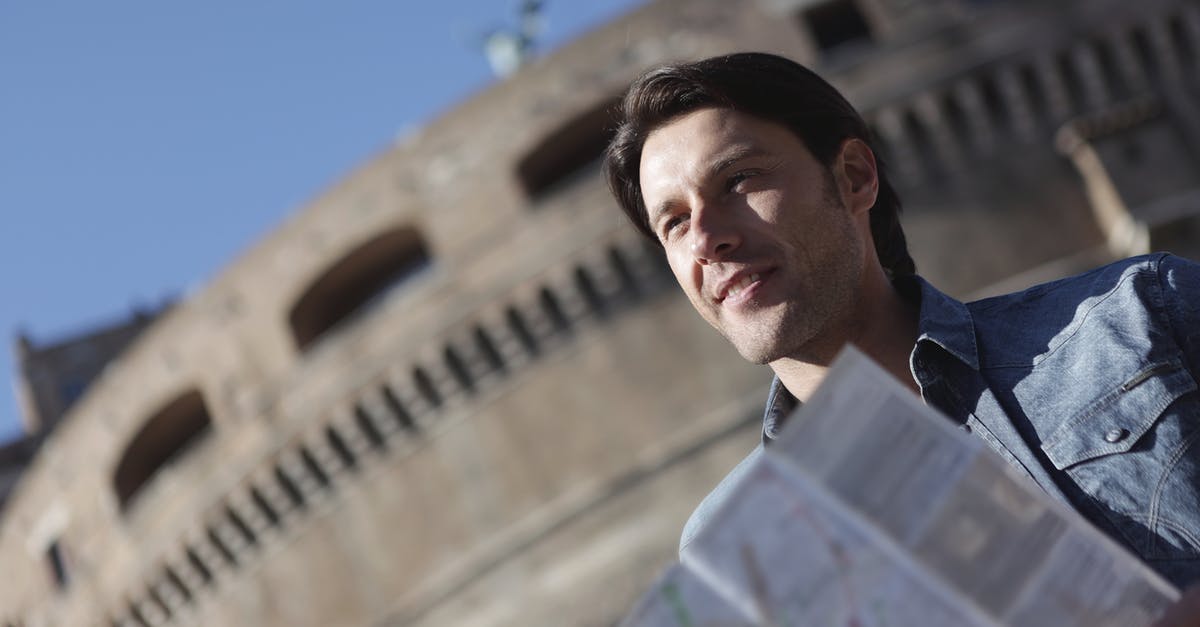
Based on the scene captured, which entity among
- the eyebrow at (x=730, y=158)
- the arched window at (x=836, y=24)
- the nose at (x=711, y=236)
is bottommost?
the arched window at (x=836, y=24)

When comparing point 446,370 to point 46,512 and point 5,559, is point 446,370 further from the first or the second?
point 5,559

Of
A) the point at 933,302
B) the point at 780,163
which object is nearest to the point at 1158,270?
the point at 933,302

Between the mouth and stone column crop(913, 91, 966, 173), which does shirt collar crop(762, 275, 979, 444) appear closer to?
the mouth

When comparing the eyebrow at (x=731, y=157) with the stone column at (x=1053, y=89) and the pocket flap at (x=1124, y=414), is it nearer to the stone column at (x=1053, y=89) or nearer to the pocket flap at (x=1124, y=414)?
the pocket flap at (x=1124, y=414)

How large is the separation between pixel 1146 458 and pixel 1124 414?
4 cm

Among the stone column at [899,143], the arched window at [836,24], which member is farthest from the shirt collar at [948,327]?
the arched window at [836,24]

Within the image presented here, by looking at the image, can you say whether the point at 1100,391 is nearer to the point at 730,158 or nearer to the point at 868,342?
the point at 868,342

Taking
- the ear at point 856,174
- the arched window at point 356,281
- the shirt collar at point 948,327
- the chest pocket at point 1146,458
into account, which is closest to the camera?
the chest pocket at point 1146,458

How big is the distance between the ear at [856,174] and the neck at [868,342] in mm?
82

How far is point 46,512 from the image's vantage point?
13.2m

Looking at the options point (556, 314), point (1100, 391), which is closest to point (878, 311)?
point (1100, 391)

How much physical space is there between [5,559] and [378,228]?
4979 millimetres

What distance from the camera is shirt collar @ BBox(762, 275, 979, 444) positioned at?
1378 millimetres

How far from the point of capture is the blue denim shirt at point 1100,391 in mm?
1231
